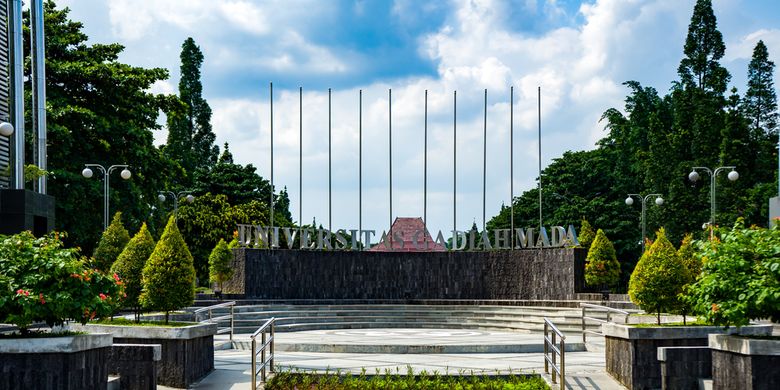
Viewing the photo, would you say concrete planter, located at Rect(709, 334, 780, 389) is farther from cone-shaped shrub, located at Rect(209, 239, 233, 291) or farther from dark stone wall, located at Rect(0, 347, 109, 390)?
cone-shaped shrub, located at Rect(209, 239, 233, 291)

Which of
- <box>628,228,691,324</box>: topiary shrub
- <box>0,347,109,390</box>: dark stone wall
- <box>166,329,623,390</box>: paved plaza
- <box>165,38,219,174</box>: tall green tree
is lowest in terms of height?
<box>166,329,623,390</box>: paved plaza

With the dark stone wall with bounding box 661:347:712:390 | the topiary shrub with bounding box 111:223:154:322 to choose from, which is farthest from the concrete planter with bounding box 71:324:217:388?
the dark stone wall with bounding box 661:347:712:390

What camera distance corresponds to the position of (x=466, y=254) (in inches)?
1257

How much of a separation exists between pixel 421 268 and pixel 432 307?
2.68m

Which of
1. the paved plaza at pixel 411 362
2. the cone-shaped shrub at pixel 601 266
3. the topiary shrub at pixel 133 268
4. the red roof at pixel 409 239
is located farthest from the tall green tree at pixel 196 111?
the topiary shrub at pixel 133 268

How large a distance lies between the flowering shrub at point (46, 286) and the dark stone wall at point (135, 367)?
1.31 m

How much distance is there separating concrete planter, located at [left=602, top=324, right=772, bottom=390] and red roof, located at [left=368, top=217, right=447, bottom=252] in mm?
19997

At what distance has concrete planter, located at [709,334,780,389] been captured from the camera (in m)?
9.28

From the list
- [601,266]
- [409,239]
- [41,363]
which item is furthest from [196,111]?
[41,363]

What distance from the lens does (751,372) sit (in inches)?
368

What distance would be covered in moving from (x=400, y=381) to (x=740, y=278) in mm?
4903

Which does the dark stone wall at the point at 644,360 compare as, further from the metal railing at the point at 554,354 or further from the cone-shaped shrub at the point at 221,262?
the cone-shaped shrub at the point at 221,262

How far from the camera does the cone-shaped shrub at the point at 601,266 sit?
3038cm

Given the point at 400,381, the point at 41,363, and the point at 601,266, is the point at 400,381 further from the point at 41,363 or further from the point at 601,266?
the point at 601,266
